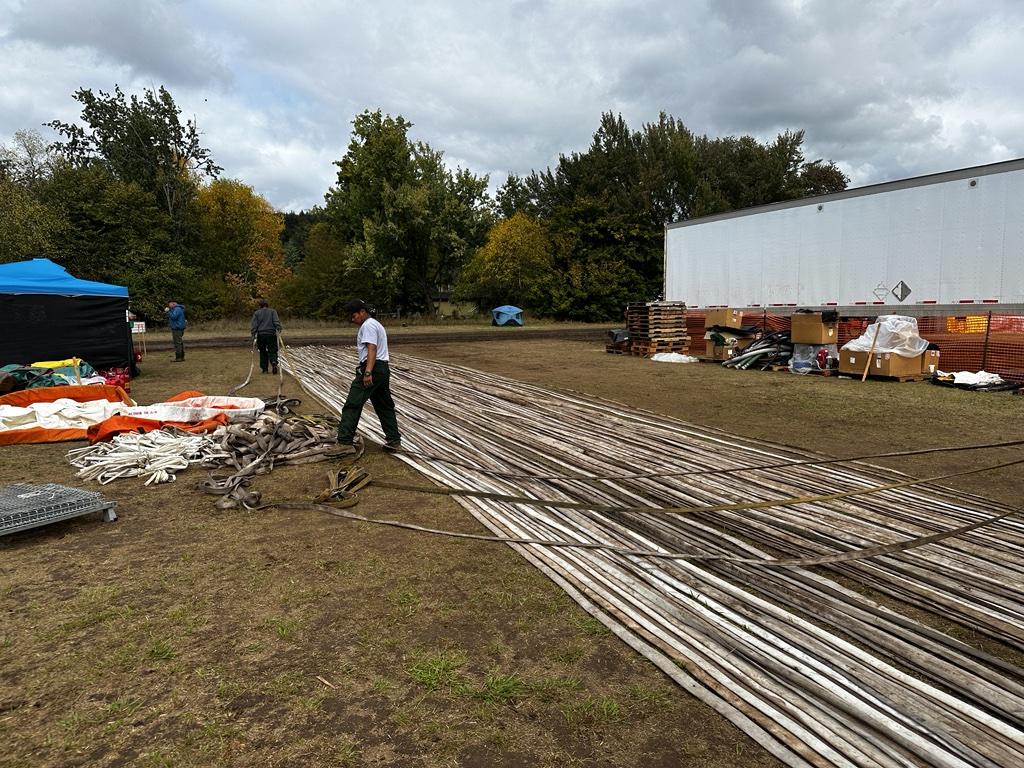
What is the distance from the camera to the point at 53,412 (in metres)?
8.00

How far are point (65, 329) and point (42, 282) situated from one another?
108cm

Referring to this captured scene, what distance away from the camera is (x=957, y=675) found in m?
2.61

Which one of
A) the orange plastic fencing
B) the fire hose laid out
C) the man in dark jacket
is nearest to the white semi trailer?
the orange plastic fencing

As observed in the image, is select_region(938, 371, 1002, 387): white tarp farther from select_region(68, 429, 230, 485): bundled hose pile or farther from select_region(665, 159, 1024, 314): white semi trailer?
select_region(68, 429, 230, 485): bundled hose pile

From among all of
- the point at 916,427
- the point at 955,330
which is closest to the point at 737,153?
the point at 955,330

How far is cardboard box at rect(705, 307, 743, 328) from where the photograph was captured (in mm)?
16578

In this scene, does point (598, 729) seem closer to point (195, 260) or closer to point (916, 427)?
point (916, 427)

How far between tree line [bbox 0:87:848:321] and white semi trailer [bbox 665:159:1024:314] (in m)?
25.7

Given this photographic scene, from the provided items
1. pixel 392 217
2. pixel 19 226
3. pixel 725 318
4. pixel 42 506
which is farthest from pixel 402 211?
pixel 42 506

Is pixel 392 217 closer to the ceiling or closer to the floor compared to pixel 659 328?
closer to the ceiling

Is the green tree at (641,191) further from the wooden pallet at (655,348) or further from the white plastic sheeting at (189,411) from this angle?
the white plastic sheeting at (189,411)

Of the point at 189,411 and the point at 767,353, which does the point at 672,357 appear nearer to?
the point at 767,353

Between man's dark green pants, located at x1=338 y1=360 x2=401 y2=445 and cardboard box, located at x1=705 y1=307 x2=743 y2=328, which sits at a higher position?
cardboard box, located at x1=705 y1=307 x2=743 y2=328

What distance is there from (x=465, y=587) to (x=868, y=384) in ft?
37.2
